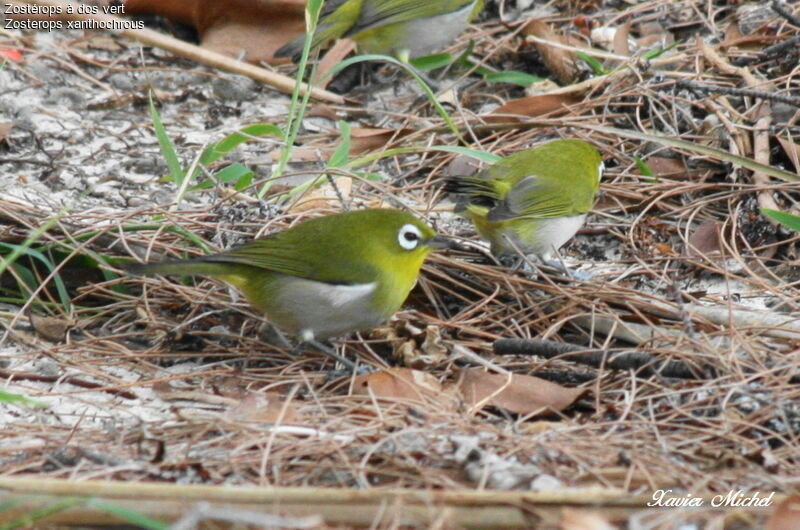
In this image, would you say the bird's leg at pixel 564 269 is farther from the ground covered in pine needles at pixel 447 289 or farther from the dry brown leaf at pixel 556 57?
the dry brown leaf at pixel 556 57

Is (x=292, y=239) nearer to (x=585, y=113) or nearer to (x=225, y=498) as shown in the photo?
(x=225, y=498)

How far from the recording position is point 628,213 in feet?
18.4

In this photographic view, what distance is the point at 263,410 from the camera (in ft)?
11.5

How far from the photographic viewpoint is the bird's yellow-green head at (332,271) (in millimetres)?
3996

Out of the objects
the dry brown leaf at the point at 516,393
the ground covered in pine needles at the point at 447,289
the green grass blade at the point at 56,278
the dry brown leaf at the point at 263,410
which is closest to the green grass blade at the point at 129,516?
the ground covered in pine needles at the point at 447,289

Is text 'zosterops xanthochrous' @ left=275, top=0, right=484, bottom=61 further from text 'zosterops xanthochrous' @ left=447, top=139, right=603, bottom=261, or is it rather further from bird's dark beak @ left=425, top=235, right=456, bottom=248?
bird's dark beak @ left=425, top=235, right=456, bottom=248

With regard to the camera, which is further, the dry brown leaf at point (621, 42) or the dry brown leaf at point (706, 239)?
the dry brown leaf at point (621, 42)

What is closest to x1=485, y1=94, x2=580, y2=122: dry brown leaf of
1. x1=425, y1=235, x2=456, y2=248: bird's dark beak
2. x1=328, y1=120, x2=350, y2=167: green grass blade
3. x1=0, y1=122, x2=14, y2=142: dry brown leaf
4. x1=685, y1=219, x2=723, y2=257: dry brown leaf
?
x1=328, y1=120, x2=350, y2=167: green grass blade

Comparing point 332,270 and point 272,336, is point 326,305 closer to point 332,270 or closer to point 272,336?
point 332,270

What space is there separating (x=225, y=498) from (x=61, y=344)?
6.25 feet

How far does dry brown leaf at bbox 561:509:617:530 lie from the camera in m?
2.51

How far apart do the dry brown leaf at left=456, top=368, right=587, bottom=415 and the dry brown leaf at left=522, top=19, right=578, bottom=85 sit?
138 inches

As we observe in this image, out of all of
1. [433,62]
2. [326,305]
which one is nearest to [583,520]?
[326,305]

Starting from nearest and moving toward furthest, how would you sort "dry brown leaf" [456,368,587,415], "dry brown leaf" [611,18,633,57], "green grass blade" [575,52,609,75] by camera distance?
"dry brown leaf" [456,368,587,415] < "green grass blade" [575,52,609,75] < "dry brown leaf" [611,18,633,57]
